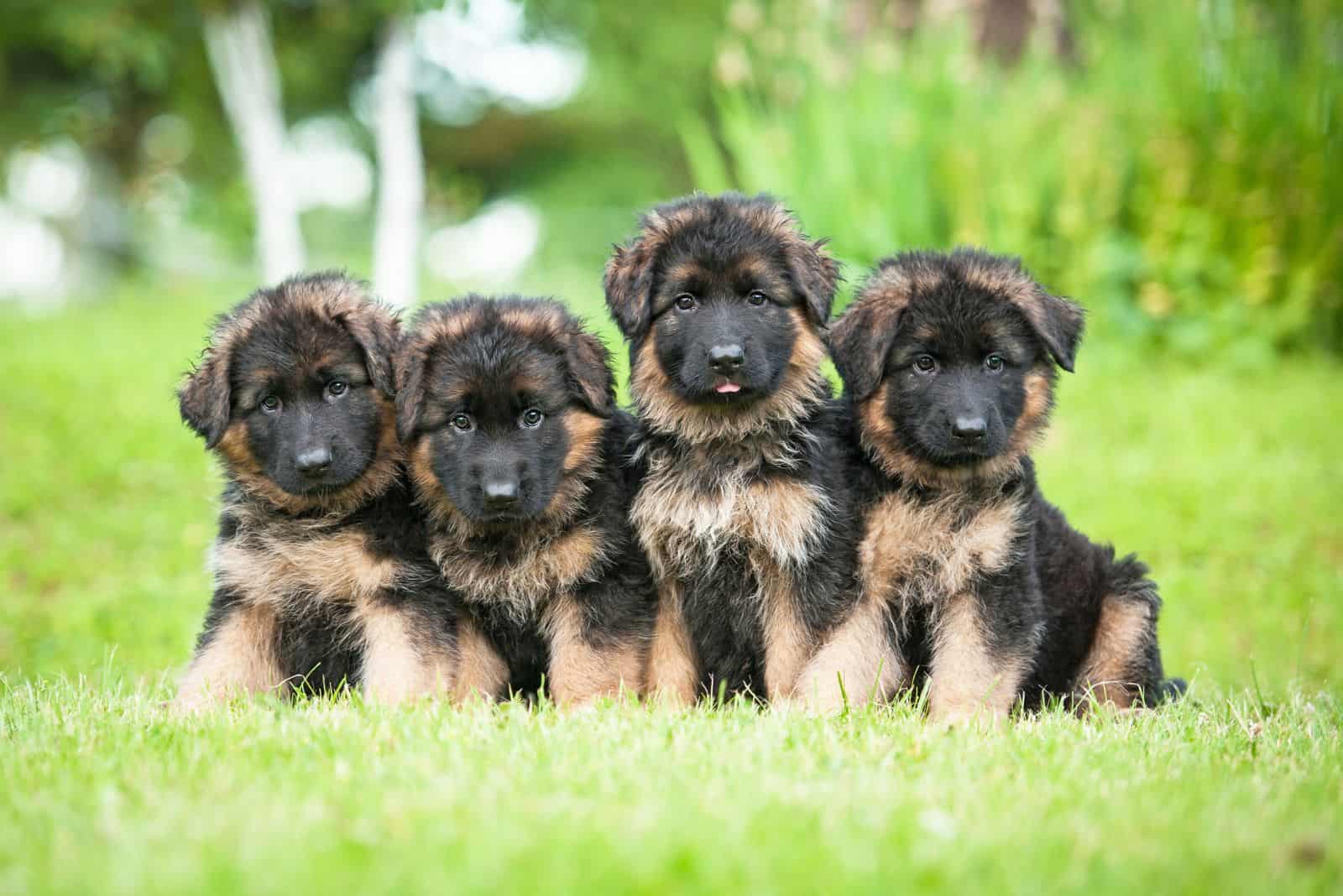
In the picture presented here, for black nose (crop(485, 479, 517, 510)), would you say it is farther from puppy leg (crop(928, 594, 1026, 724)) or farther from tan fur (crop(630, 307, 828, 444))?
puppy leg (crop(928, 594, 1026, 724))

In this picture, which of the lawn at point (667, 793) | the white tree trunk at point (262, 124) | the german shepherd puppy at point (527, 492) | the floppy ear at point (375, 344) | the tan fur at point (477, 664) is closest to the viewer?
the lawn at point (667, 793)

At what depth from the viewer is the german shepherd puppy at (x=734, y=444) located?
501 centimetres

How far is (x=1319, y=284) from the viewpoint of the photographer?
37.6ft

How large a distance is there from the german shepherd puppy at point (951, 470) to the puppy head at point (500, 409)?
3.56ft

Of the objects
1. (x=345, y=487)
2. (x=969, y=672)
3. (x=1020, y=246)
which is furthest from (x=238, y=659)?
(x=1020, y=246)

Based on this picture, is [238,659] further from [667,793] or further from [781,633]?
A: [667,793]

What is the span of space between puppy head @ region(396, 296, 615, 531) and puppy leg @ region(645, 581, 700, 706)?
542mm

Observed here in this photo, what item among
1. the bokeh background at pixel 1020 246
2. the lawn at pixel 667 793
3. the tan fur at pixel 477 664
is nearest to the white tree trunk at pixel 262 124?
the bokeh background at pixel 1020 246

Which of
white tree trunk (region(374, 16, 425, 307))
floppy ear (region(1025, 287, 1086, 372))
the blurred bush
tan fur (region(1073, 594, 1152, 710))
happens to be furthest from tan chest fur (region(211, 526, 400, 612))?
white tree trunk (region(374, 16, 425, 307))

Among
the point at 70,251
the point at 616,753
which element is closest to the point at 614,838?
the point at 616,753

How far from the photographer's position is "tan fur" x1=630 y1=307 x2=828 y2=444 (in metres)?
5.21

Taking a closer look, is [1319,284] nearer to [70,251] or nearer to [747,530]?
[747,530]

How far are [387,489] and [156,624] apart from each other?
11.9 ft

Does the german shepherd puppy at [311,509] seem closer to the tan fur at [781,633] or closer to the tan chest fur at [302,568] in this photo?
the tan chest fur at [302,568]
